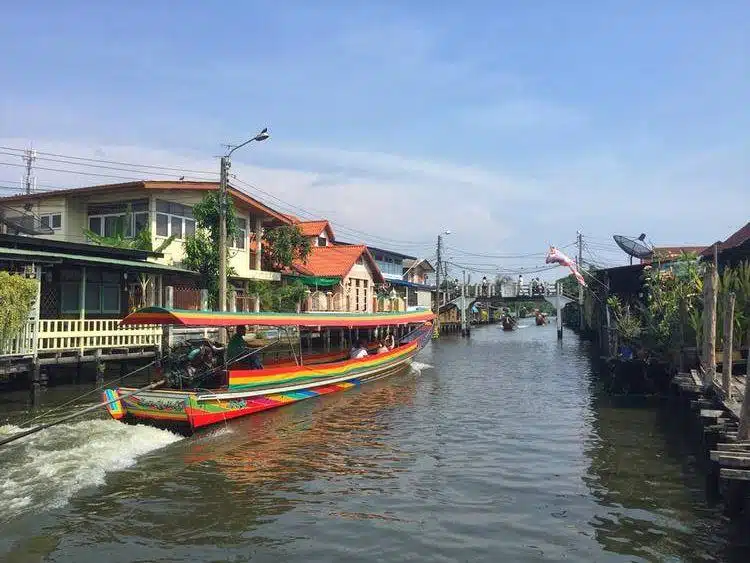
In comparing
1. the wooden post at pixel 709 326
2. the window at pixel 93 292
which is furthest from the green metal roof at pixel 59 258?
the wooden post at pixel 709 326

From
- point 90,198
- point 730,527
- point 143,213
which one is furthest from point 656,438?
point 90,198

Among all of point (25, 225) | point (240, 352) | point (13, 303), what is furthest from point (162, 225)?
point (240, 352)

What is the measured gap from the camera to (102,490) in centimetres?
897

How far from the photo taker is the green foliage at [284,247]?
96.9ft

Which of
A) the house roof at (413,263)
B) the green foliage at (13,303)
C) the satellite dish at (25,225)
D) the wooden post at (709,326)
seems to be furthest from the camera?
the house roof at (413,263)

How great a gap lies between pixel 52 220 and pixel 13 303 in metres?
12.2

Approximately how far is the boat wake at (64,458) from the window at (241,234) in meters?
Result: 15.3

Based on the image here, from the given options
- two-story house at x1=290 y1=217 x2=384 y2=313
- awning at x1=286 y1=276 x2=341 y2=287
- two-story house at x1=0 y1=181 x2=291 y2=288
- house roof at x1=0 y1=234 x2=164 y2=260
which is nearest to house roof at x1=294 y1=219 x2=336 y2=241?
two-story house at x1=290 y1=217 x2=384 y2=313

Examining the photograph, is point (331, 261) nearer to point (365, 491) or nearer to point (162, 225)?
point (162, 225)

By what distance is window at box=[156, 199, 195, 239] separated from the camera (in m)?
23.9

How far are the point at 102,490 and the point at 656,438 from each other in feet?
33.6

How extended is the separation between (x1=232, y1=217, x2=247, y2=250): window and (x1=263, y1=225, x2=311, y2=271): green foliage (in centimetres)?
196

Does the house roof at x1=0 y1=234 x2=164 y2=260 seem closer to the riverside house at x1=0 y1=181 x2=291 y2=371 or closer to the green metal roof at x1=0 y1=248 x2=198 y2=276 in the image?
the riverside house at x1=0 y1=181 x2=291 y2=371

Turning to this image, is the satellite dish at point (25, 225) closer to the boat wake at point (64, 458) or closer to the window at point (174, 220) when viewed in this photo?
the window at point (174, 220)
